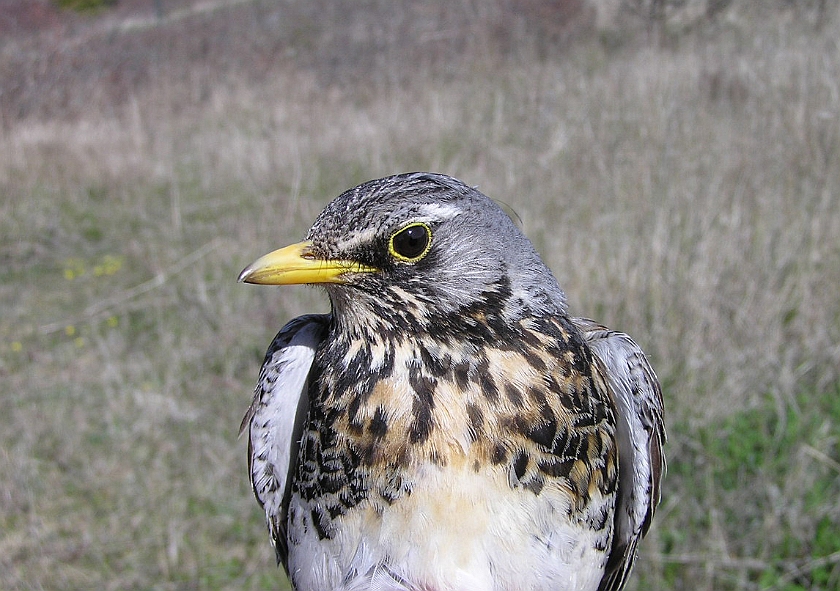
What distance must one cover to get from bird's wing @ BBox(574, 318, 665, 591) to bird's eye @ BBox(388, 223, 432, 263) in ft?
2.43

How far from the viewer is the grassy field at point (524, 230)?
3.30 meters

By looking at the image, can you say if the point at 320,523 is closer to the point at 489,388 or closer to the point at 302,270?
the point at 489,388

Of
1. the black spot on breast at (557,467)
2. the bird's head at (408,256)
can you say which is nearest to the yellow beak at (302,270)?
the bird's head at (408,256)

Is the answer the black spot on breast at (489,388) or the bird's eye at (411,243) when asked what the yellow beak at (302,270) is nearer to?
the bird's eye at (411,243)

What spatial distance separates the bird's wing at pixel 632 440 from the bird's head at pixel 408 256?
0.50 m

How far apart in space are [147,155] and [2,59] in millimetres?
2824

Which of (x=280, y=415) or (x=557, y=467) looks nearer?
(x=557, y=467)

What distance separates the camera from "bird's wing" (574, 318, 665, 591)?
2172 millimetres

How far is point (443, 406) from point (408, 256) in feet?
1.28

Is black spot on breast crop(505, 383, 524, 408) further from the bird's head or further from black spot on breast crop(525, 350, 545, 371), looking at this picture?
the bird's head

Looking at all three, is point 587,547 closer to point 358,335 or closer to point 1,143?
point 358,335

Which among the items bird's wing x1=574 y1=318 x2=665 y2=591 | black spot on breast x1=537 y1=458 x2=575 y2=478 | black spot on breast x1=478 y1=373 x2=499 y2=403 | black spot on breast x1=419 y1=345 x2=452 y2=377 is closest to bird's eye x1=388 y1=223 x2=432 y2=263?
black spot on breast x1=419 y1=345 x2=452 y2=377

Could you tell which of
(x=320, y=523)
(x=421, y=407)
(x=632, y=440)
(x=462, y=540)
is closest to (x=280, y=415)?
(x=320, y=523)

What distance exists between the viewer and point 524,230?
15.6 ft
